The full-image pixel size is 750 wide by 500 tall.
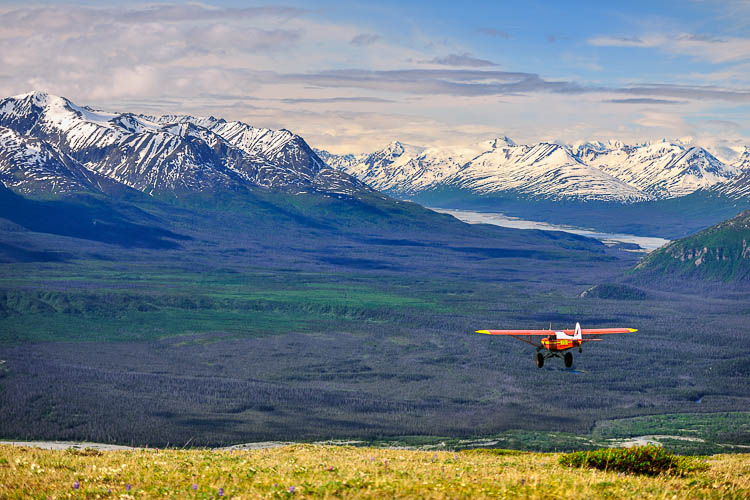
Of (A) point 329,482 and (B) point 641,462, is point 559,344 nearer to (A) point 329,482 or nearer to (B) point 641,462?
(B) point 641,462

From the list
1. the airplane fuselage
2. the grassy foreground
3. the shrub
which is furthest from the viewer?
the airplane fuselage

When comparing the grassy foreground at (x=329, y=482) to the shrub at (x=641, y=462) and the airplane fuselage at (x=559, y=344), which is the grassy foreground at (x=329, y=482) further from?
the airplane fuselage at (x=559, y=344)

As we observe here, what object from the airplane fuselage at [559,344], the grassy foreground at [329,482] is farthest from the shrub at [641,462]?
the airplane fuselage at [559,344]

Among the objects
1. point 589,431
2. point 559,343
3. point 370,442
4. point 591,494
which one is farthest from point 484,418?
point 591,494

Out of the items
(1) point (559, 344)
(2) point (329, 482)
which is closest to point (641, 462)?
(1) point (559, 344)

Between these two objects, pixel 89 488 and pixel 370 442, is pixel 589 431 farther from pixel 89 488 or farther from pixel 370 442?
pixel 89 488

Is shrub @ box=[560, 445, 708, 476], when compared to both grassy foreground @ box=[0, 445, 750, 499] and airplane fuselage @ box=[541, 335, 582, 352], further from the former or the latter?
airplane fuselage @ box=[541, 335, 582, 352]

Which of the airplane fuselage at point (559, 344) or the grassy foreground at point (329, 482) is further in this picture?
the airplane fuselage at point (559, 344)

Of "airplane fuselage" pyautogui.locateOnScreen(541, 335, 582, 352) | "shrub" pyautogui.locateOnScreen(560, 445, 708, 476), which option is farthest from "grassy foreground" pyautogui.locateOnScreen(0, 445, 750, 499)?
"airplane fuselage" pyautogui.locateOnScreen(541, 335, 582, 352)

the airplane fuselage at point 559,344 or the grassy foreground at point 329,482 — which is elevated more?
the airplane fuselage at point 559,344
